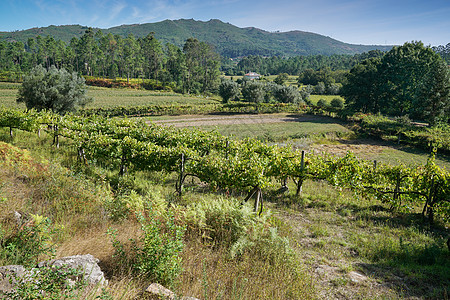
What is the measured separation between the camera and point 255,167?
8969 millimetres

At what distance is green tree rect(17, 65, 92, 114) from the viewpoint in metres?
27.9

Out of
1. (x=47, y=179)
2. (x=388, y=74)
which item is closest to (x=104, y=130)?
(x=47, y=179)

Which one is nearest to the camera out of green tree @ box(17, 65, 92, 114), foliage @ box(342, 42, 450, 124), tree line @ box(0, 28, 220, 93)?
green tree @ box(17, 65, 92, 114)

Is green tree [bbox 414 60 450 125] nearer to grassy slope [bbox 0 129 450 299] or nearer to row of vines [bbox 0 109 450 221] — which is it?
row of vines [bbox 0 109 450 221]

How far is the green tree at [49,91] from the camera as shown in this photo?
2786 centimetres

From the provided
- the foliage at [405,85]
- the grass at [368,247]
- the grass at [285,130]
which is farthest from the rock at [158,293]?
the foliage at [405,85]

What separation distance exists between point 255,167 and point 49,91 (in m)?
28.6

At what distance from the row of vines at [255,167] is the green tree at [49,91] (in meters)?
19.4

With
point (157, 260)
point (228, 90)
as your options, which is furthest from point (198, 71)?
point (157, 260)

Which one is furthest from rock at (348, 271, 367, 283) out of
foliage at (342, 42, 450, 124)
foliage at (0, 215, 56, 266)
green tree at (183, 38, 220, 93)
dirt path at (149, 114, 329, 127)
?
green tree at (183, 38, 220, 93)

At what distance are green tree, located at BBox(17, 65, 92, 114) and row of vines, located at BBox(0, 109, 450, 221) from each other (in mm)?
19430

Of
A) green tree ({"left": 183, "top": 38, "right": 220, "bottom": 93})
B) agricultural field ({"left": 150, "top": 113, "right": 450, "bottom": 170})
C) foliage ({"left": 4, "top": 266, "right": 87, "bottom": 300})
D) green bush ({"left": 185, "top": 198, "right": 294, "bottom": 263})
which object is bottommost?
agricultural field ({"left": 150, "top": 113, "right": 450, "bottom": 170})

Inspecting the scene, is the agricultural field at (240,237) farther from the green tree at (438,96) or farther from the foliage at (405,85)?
the foliage at (405,85)

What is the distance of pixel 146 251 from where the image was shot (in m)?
4.56
